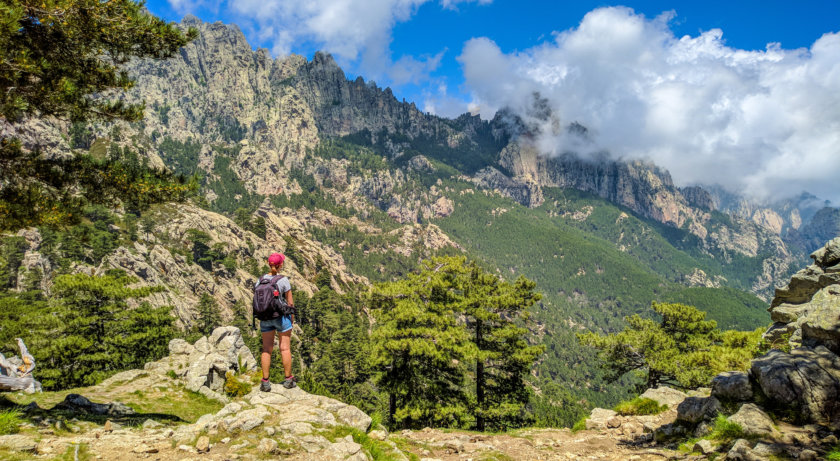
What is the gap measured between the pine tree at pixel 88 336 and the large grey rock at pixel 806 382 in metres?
38.5

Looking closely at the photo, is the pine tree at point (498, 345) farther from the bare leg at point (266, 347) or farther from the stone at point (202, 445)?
the stone at point (202, 445)

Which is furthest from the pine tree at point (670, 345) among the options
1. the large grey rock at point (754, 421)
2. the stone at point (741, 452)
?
the stone at point (741, 452)

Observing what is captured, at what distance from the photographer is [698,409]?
33.4 ft

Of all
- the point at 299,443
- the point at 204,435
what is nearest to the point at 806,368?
the point at 299,443

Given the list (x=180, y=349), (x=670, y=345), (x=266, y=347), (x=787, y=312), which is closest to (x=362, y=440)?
(x=266, y=347)

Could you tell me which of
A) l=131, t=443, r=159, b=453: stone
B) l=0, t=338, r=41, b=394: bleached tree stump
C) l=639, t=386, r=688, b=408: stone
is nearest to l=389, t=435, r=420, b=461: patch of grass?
l=131, t=443, r=159, b=453: stone

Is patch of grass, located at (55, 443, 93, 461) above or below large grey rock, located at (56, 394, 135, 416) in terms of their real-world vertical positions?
above

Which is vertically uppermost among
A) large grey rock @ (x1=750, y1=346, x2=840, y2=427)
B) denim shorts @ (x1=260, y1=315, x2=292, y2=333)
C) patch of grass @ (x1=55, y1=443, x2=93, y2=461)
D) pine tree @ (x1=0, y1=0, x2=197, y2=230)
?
pine tree @ (x1=0, y1=0, x2=197, y2=230)

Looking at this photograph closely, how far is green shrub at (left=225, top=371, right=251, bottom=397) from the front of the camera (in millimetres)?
18875

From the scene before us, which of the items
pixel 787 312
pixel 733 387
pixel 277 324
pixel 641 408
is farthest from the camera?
pixel 787 312

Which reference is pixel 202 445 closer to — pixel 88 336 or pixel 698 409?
pixel 698 409

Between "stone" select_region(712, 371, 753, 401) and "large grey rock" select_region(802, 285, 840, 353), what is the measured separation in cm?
187

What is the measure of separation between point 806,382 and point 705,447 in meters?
2.72

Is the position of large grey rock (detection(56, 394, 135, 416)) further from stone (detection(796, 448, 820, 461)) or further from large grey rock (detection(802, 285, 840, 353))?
large grey rock (detection(802, 285, 840, 353))
